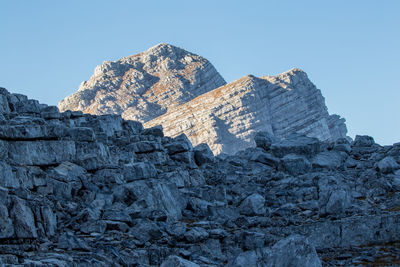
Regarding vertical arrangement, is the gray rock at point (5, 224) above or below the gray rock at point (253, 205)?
below

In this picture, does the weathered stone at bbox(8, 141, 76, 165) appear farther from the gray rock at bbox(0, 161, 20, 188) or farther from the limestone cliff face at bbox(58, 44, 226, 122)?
the limestone cliff face at bbox(58, 44, 226, 122)

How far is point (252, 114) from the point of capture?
124 meters

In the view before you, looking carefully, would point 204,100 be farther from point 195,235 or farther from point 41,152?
point 195,235

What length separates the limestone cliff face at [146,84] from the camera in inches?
6029

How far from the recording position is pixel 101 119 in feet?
160

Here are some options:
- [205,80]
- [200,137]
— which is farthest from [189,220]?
[205,80]

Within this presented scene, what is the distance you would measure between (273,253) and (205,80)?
140 m

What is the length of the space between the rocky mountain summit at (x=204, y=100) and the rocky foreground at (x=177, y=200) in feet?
223

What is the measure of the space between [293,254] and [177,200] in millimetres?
13724

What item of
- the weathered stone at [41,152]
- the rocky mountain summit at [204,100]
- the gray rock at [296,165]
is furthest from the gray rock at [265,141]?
the rocky mountain summit at [204,100]

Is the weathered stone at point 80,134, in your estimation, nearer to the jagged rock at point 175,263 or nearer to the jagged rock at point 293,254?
the jagged rock at point 175,263

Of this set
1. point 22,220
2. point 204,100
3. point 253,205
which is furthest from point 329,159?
point 204,100

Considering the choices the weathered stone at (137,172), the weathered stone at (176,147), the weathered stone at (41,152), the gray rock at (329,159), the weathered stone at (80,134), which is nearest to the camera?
the weathered stone at (41,152)

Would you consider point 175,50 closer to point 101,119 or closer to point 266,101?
point 266,101
